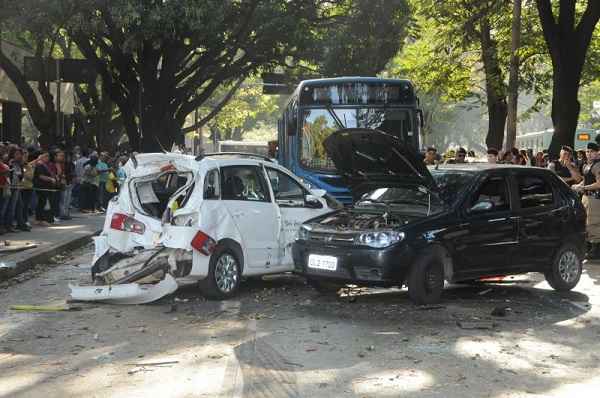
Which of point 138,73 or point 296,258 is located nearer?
point 296,258

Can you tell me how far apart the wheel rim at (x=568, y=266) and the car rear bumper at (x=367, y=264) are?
8.27 ft

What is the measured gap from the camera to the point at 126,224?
432 inches

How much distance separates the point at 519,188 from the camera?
10.9 meters

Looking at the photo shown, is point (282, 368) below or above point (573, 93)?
below

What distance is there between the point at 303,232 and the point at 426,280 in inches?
61.0

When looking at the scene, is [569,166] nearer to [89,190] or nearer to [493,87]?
[493,87]

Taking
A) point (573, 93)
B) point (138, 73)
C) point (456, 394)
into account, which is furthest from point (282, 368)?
point (138, 73)

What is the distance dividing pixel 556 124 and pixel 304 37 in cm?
1067

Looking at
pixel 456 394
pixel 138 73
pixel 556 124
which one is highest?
pixel 138 73

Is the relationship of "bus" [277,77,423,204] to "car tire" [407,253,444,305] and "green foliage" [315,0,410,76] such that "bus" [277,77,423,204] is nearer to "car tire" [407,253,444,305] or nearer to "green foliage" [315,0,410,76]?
"car tire" [407,253,444,305]

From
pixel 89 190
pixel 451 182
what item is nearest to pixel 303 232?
pixel 451 182

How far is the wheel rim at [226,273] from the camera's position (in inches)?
410

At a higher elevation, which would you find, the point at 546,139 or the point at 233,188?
the point at 546,139

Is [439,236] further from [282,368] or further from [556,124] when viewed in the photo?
[556,124]
